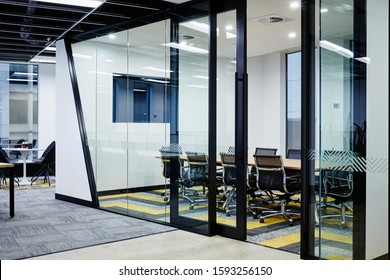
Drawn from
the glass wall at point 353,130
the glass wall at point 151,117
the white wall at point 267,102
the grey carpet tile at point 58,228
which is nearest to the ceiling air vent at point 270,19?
the glass wall at point 151,117

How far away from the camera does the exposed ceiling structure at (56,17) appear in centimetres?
519

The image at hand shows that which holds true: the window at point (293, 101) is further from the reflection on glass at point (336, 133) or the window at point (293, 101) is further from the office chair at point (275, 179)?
the reflection on glass at point (336, 133)

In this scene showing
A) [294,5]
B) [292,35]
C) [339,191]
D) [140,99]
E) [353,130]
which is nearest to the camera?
[353,130]

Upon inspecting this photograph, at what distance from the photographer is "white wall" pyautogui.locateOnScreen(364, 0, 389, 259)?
3.12 meters

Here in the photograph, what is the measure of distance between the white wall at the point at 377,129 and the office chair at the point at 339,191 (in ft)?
0.54

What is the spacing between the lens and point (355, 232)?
3.37m

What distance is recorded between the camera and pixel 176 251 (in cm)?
404

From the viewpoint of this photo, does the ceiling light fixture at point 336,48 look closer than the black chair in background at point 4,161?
Yes

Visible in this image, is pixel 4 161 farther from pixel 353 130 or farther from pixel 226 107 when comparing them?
pixel 353 130

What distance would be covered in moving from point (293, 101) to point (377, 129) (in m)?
6.14

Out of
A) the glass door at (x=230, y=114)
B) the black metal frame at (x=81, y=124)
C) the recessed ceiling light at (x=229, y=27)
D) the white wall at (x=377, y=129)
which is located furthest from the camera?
the black metal frame at (x=81, y=124)

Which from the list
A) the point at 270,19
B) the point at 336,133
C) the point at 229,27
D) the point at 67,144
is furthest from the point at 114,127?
the point at 336,133
